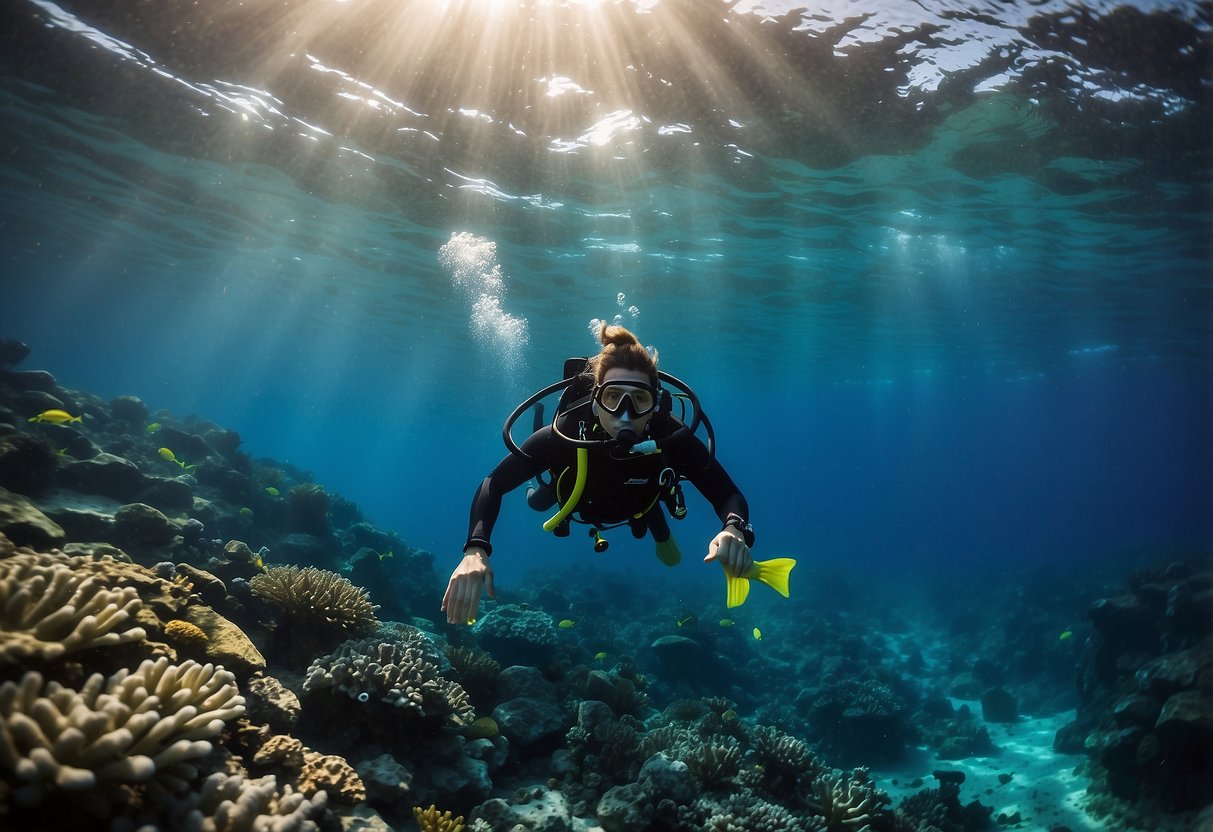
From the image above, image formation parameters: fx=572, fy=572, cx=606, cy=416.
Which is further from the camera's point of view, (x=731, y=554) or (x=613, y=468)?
(x=613, y=468)

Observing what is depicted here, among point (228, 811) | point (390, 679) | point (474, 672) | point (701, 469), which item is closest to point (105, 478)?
point (474, 672)

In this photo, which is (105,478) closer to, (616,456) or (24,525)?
(24,525)

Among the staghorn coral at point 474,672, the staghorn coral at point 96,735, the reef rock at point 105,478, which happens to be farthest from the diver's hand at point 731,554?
the reef rock at point 105,478

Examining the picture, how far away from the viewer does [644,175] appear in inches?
608

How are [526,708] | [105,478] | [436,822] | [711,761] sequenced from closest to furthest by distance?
[436,822] → [711,761] → [526,708] → [105,478]

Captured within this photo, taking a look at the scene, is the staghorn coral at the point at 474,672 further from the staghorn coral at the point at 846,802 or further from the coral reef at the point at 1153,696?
the coral reef at the point at 1153,696

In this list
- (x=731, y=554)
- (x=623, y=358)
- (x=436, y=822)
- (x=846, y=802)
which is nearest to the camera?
(x=731, y=554)

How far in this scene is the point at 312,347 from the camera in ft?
Answer: 149

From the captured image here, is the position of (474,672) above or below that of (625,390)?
A: below

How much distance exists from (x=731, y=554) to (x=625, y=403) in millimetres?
1561

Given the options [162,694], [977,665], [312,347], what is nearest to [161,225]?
[312,347]

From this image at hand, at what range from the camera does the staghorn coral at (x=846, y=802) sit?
621 cm

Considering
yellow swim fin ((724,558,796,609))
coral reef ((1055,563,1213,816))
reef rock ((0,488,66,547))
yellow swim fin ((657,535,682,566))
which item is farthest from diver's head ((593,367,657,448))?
coral reef ((1055,563,1213,816))

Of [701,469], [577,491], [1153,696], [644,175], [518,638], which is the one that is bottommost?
[577,491]
